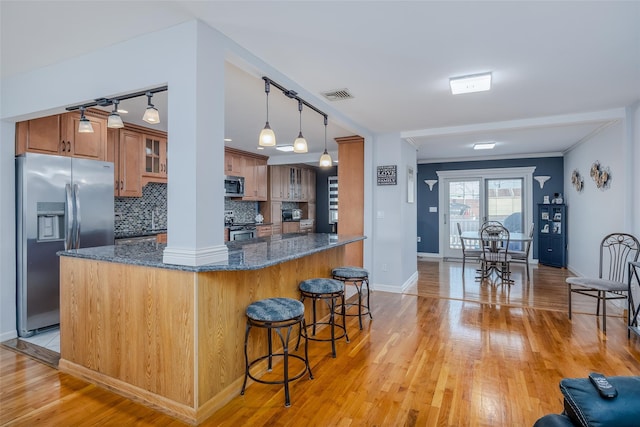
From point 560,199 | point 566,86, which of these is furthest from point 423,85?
point 560,199

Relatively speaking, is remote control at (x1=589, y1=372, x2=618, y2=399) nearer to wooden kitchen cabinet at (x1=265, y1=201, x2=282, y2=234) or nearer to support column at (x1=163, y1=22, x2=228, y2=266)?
support column at (x1=163, y1=22, x2=228, y2=266)

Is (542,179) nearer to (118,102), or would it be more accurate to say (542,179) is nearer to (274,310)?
(274,310)

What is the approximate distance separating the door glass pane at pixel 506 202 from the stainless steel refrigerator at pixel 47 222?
7.45 metres

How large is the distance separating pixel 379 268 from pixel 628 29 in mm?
3690

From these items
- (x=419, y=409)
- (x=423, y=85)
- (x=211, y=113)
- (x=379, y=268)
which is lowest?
(x=419, y=409)

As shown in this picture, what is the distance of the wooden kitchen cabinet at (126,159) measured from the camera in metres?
4.31

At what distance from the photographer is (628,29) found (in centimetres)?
214

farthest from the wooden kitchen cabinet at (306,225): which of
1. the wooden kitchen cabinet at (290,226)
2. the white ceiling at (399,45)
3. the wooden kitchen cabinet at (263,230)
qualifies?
the white ceiling at (399,45)

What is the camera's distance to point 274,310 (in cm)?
223

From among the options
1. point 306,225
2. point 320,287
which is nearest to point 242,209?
point 306,225

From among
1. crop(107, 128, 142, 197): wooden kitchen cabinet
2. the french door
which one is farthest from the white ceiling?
the french door

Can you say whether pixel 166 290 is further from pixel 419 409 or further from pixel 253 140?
pixel 253 140

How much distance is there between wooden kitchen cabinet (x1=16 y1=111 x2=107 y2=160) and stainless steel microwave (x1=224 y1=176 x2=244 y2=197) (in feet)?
7.65

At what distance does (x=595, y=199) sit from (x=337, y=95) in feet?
14.1
